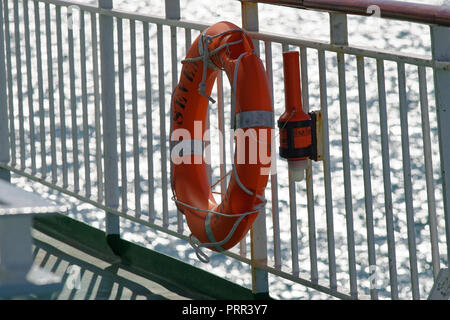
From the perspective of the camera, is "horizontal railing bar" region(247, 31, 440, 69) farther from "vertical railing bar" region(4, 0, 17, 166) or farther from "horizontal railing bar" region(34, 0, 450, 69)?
"vertical railing bar" region(4, 0, 17, 166)

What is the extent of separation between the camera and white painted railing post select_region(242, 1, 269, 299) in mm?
2744

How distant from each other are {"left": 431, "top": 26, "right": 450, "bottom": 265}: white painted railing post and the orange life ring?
52cm

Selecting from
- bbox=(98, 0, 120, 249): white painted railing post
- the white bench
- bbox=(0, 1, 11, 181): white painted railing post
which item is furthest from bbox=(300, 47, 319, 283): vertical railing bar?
bbox=(0, 1, 11, 181): white painted railing post

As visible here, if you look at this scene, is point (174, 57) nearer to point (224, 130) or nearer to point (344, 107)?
point (224, 130)

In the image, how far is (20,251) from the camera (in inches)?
40.3

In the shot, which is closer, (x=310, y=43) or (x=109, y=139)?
(x=310, y=43)

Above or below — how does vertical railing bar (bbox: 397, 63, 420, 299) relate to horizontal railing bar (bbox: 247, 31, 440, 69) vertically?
below

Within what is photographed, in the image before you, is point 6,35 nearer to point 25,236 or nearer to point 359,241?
point 25,236

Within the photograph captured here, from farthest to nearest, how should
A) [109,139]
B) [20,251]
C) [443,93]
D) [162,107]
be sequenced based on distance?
1. [109,139]
2. [162,107]
3. [443,93]
4. [20,251]

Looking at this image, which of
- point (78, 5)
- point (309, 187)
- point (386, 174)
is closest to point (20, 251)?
point (386, 174)

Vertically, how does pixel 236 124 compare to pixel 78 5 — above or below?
below

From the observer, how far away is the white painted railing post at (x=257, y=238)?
9.00 feet

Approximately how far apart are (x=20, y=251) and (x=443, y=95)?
56.2 inches

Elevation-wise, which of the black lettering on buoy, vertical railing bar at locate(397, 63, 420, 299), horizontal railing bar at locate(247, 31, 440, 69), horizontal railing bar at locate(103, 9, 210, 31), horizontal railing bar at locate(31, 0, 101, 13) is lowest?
vertical railing bar at locate(397, 63, 420, 299)
